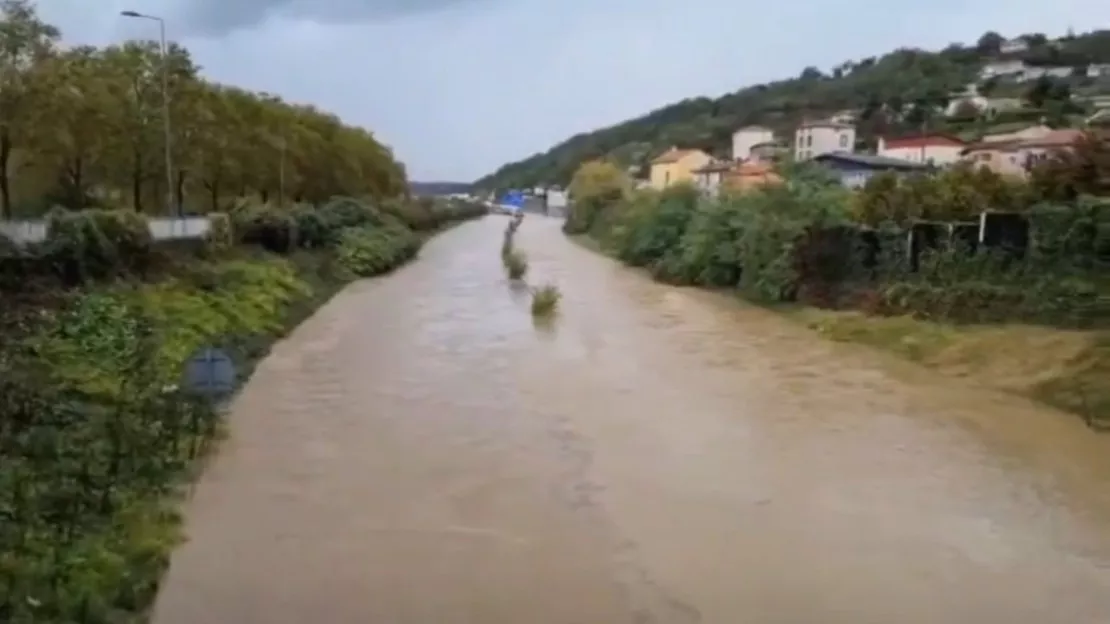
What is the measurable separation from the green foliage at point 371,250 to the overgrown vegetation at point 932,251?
33.5 ft

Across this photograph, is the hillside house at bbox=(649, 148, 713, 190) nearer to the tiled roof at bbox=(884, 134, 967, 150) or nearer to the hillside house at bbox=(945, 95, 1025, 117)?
the hillside house at bbox=(945, 95, 1025, 117)

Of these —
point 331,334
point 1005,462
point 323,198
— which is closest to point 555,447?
point 1005,462

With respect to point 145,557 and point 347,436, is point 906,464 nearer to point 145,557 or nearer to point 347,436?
point 347,436

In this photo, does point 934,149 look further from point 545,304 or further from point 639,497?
point 639,497

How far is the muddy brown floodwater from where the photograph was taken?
314 inches

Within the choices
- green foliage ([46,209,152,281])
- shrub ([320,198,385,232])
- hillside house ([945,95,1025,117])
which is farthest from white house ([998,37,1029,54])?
green foliage ([46,209,152,281])

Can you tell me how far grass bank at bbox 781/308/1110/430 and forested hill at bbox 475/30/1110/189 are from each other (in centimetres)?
3510

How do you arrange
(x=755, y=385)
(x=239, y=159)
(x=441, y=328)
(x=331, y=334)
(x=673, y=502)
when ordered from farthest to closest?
(x=239, y=159) → (x=441, y=328) → (x=331, y=334) → (x=755, y=385) → (x=673, y=502)

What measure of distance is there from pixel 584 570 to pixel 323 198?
125ft

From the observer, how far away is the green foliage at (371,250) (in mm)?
33406

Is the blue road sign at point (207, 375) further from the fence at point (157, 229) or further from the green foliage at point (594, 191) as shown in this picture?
the green foliage at point (594, 191)

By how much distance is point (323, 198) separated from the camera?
148 ft

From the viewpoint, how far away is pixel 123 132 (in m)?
24.2

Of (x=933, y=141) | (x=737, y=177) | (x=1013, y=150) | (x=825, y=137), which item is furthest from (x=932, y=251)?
(x=825, y=137)
